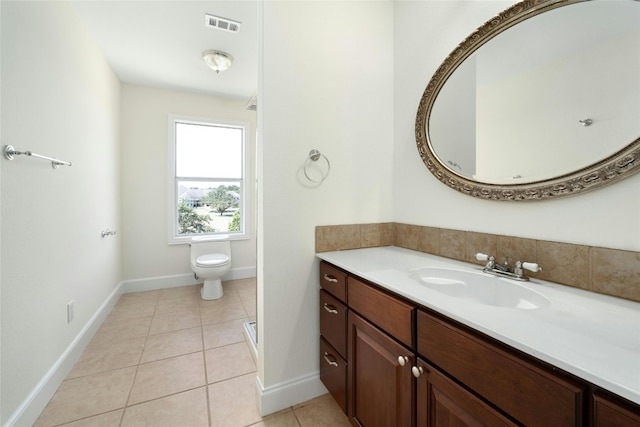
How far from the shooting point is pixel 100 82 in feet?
8.25

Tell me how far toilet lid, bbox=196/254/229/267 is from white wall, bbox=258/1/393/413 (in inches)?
64.8

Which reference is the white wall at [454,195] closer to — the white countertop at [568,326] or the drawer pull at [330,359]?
the white countertop at [568,326]

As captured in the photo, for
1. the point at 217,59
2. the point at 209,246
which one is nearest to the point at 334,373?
the point at 209,246

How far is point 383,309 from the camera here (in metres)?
1.05

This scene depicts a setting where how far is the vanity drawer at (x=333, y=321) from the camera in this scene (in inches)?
52.4

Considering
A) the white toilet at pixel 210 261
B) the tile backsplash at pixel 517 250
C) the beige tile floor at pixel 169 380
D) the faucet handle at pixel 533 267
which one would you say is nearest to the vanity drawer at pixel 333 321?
the tile backsplash at pixel 517 250

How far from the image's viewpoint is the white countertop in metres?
0.51

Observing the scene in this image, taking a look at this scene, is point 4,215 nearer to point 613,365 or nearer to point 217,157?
point 613,365

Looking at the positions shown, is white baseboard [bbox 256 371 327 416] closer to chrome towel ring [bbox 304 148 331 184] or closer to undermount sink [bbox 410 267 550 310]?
undermount sink [bbox 410 267 550 310]

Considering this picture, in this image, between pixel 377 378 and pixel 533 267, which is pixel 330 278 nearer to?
pixel 377 378

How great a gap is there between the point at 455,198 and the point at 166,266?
347 cm

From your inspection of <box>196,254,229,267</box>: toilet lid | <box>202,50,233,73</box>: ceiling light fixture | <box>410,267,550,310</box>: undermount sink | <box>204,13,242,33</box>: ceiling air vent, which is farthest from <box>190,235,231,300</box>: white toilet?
<box>410,267,550,310</box>: undermount sink

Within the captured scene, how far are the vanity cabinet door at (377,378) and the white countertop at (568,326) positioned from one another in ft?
0.77

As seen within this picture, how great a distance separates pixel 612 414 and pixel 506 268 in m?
0.71
